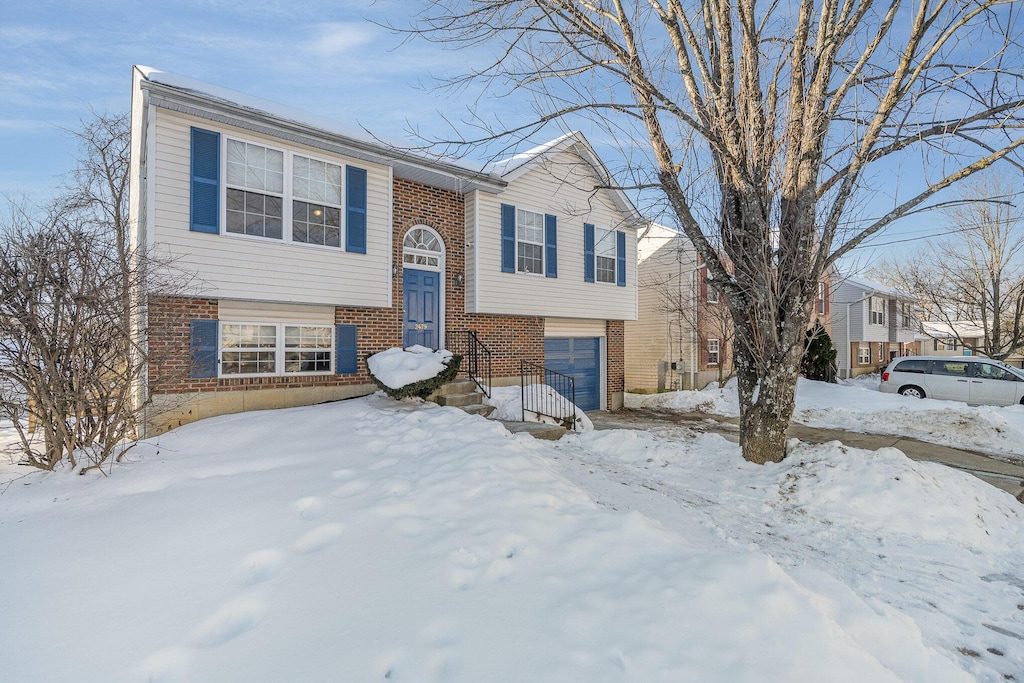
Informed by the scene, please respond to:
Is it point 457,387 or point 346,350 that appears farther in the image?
point 346,350

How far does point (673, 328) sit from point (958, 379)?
8.68m

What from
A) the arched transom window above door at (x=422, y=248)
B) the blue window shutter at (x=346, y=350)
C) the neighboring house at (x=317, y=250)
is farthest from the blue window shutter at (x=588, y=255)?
the blue window shutter at (x=346, y=350)

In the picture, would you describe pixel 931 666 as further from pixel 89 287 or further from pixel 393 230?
pixel 393 230

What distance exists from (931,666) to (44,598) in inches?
193

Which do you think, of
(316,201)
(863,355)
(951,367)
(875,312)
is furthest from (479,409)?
(863,355)

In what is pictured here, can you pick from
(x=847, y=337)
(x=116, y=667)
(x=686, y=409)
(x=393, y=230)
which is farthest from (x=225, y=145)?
(x=847, y=337)

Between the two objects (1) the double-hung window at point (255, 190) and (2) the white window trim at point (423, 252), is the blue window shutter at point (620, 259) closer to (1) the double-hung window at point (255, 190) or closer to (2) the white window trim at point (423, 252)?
(2) the white window trim at point (423, 252)

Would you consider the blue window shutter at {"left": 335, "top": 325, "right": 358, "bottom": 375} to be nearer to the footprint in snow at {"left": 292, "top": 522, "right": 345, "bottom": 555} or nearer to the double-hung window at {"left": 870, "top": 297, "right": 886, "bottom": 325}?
the footprint in snow at {"left": 292, "top": 522, "right": 345, "bottom": 555}

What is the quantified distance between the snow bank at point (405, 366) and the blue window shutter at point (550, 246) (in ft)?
15.4

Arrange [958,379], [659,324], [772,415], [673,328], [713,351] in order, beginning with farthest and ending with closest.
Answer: [713,351] < [659,324] < [673,328] < [958,379] < [772,415]

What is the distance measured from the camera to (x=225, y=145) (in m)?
7.88

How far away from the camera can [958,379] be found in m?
14.7

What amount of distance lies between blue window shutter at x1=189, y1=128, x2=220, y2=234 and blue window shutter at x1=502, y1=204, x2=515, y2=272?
5901mm

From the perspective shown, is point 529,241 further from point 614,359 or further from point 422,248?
point 614,359
